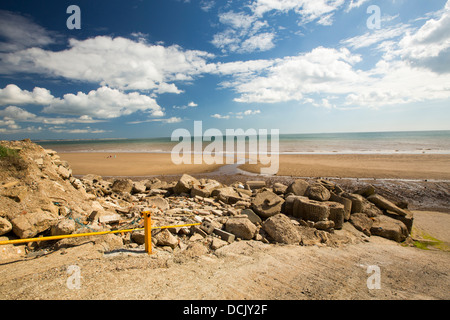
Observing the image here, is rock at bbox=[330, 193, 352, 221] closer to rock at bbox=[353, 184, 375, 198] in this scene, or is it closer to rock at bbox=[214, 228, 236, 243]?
rock at bbox=[353, 184, 375, 198]

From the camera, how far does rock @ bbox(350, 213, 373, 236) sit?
21.3 ft

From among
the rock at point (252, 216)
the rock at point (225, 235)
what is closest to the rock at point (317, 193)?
the rock at point (252, 216)

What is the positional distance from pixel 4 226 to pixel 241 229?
503 centimetres

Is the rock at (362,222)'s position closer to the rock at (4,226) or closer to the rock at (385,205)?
the rock at (385,205)

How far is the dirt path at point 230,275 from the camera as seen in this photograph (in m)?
3.15

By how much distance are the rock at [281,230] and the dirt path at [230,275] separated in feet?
1.00

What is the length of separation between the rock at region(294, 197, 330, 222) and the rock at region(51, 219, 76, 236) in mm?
5865

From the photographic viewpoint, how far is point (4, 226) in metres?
4.38

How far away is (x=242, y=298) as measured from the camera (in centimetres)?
317

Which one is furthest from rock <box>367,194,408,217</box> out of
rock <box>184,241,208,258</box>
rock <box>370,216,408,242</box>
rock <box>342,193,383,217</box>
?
rock <box>184,241,208,258</box>
